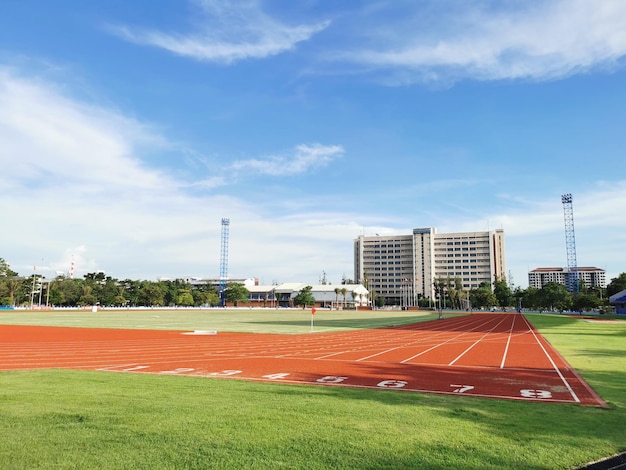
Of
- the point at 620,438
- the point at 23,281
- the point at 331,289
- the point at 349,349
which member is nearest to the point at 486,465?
the point at 620,438

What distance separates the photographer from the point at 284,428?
752 centimetres

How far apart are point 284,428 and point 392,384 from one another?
5944 mm

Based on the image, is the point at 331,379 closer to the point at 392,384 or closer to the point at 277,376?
the point at 277,376

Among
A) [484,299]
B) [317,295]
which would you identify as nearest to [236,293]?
[317,295]

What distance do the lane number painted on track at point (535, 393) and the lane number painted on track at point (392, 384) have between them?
2932 mm

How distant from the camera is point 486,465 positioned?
609cm

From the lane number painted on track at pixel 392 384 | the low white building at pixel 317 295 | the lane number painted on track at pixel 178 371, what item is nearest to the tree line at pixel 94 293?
the low white building at pixel 317 295

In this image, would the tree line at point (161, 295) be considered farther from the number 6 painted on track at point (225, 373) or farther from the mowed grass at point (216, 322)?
the number 6 painted on track at point (225, 373)

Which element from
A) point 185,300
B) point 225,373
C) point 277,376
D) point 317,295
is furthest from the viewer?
point 317,295

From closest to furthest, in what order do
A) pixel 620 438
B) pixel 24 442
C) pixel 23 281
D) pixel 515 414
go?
pixel 24 442 < pixel 620 438 < pixel 515 414 < pixel 23 281

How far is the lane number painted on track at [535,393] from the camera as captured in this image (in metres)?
11.4

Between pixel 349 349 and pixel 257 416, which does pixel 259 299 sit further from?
pixel 257 416

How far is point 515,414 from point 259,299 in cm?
17761

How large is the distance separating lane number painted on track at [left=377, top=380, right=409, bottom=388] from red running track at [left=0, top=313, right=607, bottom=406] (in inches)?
1.0
